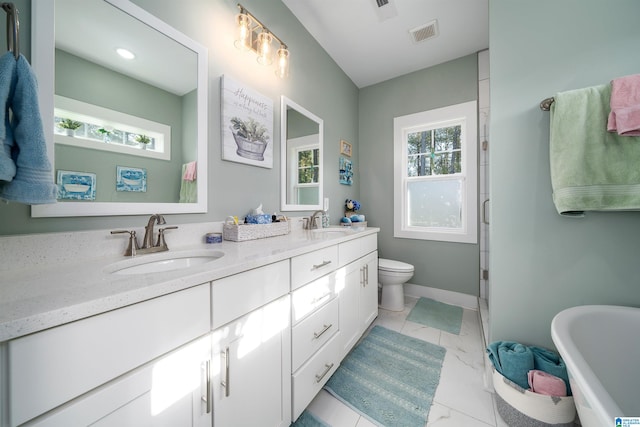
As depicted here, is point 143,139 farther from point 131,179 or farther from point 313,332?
point 313,332

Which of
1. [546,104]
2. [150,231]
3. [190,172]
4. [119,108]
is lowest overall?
[150,231]

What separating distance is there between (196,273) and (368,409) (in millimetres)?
1204

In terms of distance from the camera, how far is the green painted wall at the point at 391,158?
7.98ft

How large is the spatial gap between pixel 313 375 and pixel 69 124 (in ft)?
5.02

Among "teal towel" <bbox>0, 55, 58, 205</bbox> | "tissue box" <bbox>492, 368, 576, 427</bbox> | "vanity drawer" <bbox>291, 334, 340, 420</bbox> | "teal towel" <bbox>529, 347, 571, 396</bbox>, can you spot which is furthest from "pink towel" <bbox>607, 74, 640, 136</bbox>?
"teal towel" <bbox>0, 55, 58, 205</bbox>

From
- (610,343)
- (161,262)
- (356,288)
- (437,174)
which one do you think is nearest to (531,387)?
(610,343)

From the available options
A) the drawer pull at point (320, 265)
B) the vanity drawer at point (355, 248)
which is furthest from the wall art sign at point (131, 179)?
the vanity drawer at point (355, 248)

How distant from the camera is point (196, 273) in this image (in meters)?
0.67

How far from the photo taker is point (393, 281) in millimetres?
2277

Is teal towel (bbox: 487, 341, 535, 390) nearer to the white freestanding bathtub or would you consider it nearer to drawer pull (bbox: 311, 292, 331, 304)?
the white freestanding bathtub

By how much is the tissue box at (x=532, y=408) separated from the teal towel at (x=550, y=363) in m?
0.08

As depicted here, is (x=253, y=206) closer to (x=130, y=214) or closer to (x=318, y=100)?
(x=130, y=214)

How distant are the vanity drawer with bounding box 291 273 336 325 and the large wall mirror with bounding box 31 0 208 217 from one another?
0.71 meters

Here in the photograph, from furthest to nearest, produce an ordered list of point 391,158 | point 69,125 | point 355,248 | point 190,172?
point 391,158, point 355,248, point 190,172, point 69,125
